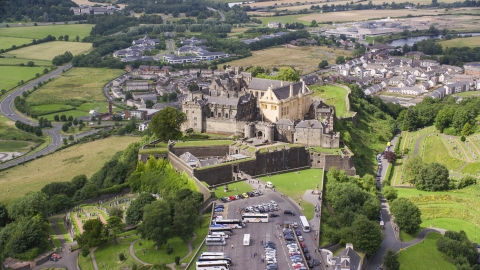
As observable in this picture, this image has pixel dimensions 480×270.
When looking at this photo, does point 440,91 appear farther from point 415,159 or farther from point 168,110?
point 168,110

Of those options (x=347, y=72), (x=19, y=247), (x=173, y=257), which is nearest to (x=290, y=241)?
(x=173, y=257)

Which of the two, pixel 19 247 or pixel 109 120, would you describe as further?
pixel 109 120

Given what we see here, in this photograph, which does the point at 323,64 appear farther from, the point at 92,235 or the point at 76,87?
the point at 92,235

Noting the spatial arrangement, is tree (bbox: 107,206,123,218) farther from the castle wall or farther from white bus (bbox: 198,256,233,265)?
white bus (bbox: 198,256,233,265)

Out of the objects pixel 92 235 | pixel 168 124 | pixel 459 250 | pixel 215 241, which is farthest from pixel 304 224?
pixel 168 124

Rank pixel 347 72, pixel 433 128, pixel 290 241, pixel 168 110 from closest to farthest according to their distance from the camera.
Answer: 1. pixel 290 241
2. pixel 168 110
3. pixel 433 128
4. pixel 347 72

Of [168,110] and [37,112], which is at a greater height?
[168,110]

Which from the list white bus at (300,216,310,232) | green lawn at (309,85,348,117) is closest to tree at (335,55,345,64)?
green lawn at (309,85,348,117)
